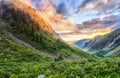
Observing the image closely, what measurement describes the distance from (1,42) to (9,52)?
2574cm

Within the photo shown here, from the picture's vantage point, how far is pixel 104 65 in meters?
52.8

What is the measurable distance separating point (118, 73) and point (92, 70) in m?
4.33

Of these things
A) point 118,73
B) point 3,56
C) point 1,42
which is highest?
point 1,42

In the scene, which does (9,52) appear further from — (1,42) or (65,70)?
(65,70)

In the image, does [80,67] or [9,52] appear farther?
[9,52]

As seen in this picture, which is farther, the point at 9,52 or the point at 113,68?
the point at 9,52

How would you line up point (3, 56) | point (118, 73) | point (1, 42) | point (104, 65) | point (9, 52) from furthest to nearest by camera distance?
point (1, 42), point (9, 52), point (3, 56), point (104, 65), point (118, 73)

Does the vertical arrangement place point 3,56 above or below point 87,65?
above

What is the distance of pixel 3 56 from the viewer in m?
152

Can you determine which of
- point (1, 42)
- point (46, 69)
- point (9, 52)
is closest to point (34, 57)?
point (9, 52)

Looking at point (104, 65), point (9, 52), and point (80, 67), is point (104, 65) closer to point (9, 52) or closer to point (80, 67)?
point (80, 67)

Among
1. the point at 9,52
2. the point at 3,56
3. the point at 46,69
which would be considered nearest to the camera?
the point at 46,69

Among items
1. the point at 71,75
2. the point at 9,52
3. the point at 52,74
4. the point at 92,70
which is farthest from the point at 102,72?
the point at 9,52

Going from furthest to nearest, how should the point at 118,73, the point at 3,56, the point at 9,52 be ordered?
the point at 9,52 → the point at 3,56 → the point at 118,73
